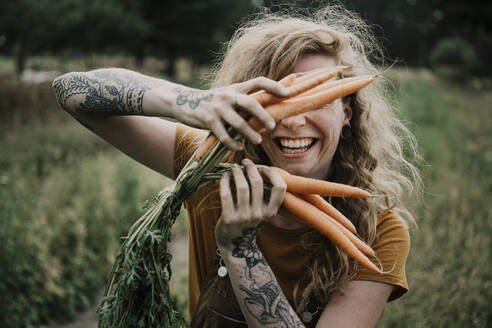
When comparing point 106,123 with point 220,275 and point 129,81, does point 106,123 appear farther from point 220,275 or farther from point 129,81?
point 220,275

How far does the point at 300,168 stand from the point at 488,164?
20.9 feet

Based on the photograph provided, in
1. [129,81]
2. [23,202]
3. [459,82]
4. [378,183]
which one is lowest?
[459,82]

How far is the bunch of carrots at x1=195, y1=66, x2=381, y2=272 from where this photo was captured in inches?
50.9

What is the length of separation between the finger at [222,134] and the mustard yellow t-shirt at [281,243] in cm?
45

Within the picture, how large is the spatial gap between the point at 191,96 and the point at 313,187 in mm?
579

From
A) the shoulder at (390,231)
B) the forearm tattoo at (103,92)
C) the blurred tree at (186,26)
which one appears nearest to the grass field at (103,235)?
the shoulder at (390,231)

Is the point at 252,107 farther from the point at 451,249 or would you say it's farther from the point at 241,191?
the point at 451,249

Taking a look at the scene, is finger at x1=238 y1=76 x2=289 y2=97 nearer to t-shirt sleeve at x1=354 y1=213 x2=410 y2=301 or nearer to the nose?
the nose

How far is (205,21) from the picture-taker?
20.6m

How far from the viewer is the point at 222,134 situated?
1138mm

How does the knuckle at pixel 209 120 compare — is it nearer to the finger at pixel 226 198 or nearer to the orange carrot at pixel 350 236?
the finger at pixel 226 198

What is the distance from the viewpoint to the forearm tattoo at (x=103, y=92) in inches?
55.5

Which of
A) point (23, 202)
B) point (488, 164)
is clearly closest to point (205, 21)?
point (488, 164)

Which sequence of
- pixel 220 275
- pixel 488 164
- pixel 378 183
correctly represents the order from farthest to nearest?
pixel 488 164 → pixel 378 183 → pixel 220 275
